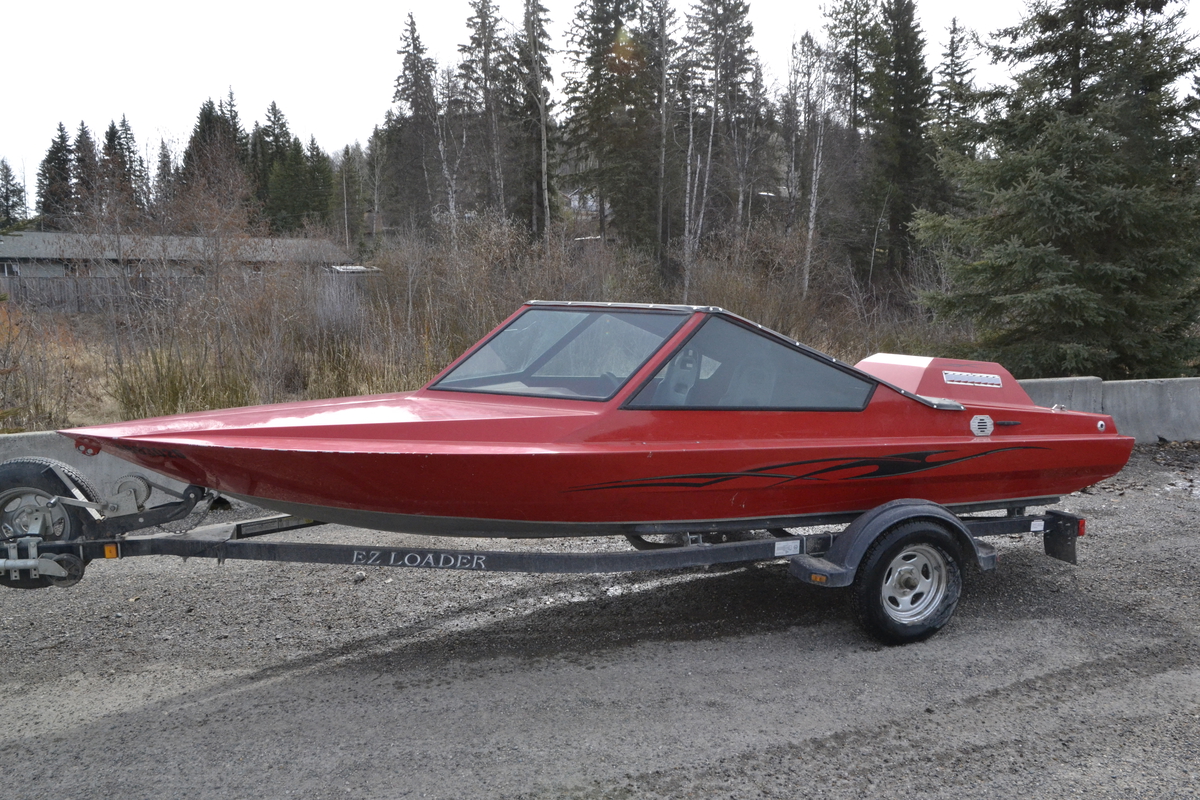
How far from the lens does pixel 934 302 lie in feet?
43.7

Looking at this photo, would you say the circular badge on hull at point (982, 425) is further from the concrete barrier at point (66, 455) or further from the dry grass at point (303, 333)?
the dry grass at point (303, 333)

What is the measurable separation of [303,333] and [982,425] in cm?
971

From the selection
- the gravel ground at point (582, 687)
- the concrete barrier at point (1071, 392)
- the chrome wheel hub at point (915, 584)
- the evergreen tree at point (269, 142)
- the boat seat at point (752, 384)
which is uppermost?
the evergreen tree at point (269, 142)

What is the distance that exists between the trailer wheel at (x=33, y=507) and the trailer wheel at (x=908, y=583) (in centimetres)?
334

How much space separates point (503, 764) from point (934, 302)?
1207cm

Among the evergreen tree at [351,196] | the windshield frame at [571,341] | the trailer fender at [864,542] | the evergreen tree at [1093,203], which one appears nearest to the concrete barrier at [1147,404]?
the evergreen tree at [1093,203]

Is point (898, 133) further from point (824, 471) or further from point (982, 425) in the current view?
point (824, 471)

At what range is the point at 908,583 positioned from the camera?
13.4 feet

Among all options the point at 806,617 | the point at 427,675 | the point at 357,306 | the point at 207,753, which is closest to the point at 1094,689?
the point at 806,617

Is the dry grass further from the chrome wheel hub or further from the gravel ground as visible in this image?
the chrome wheel hub

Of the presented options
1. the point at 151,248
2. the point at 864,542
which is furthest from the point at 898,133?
the point at 864,542

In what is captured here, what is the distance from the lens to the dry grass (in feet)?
26.2

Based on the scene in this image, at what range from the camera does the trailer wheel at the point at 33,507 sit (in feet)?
11.5

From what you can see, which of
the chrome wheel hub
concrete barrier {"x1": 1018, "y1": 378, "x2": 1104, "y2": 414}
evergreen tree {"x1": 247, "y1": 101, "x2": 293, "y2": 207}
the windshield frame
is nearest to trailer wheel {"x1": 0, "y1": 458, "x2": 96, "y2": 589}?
the windshield frame
